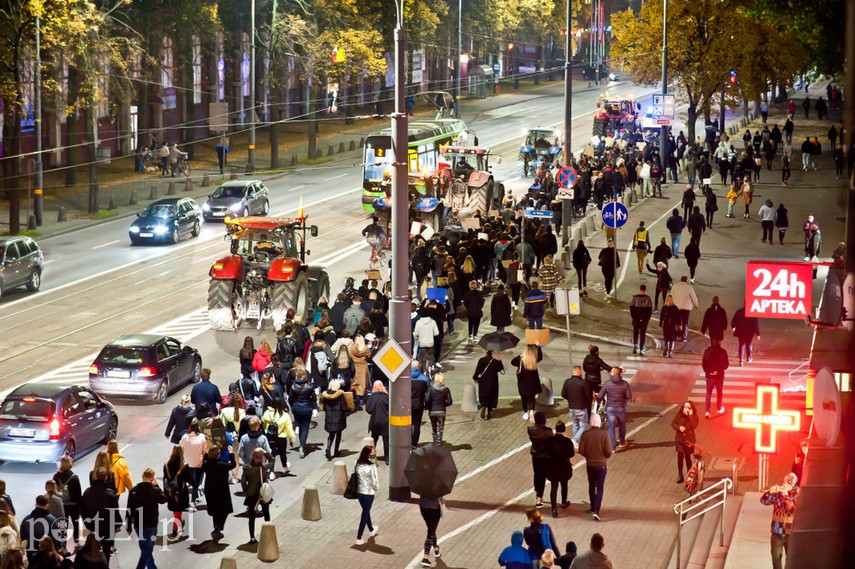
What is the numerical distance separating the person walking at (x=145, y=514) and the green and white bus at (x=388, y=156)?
31679 mm

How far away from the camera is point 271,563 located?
718 inches

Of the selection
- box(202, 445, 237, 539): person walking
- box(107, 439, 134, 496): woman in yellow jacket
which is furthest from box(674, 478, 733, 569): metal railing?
box(107, 439, 134, 496): woman in yellow jacket

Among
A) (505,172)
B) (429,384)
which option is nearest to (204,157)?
(505,172)

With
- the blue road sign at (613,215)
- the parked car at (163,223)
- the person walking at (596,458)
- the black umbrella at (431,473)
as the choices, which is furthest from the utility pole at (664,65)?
the black umbrella at (431,473)

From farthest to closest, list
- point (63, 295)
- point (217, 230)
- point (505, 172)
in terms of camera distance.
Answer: point (505, 172) → point (217, 230) → point (63, 295)

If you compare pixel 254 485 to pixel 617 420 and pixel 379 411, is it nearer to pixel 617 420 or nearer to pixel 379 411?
pixel 379 411

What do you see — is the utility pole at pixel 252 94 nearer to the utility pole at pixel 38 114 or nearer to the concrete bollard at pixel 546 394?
the utility pole at pixel 38 114

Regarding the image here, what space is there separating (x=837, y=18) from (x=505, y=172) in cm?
2572

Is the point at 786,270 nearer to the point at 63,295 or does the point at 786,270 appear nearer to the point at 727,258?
the point at 727,258

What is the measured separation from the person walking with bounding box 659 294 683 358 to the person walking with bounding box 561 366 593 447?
729cm

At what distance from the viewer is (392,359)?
68.5 ft

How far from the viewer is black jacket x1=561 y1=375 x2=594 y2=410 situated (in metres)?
22.2

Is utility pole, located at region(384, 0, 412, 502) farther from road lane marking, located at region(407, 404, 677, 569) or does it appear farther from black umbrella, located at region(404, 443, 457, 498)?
black umbrella, located at region(404, 443, 457, 498)

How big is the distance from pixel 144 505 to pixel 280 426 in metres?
4.31
